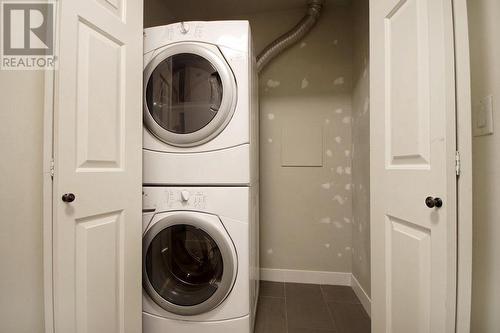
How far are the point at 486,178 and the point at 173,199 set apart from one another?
47.4 inches

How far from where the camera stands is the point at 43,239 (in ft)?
2.43

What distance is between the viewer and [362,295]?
157 centimetres

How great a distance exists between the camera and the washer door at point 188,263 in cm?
105

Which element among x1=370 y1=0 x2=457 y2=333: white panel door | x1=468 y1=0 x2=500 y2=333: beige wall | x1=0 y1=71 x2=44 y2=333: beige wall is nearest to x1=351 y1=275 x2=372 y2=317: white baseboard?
x1=370 y1=0 x2=457 y2=333: white panel door

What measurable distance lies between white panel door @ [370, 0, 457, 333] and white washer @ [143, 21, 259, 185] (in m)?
0.59

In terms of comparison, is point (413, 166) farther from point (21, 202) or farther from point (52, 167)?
point (21, 202)

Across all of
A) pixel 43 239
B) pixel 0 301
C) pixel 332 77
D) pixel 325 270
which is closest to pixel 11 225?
pixel 43 239

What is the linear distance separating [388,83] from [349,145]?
104 centimetres

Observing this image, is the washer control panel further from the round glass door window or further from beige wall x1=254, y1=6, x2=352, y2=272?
beige wall x1=254, y1=6, x2=352, y2=272

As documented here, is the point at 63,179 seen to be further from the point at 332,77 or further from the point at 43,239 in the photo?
the point at 332,77

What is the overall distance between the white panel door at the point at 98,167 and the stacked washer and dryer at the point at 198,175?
0.31 ft

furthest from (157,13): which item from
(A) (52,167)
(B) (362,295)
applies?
(B) (362,295)

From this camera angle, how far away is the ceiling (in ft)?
5.99

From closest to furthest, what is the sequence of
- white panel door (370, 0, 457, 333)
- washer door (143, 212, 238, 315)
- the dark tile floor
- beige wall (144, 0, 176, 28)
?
white panel door (370, 0, 457, 333) → washer door (143, 212, 238, 315) → the dark tile floor → beige wall (144, 0, 176, 28)
